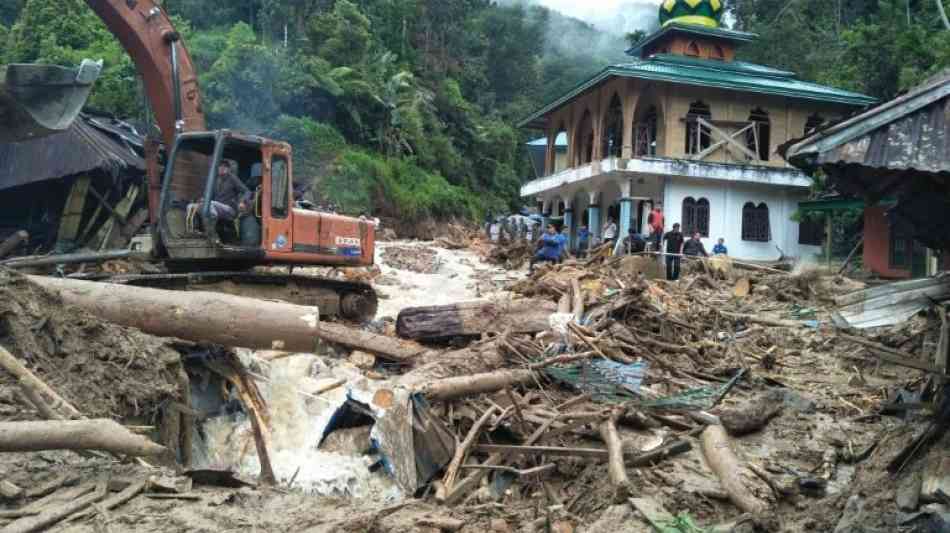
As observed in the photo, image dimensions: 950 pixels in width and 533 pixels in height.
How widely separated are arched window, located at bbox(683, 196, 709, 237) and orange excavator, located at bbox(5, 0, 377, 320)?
54.0 feet

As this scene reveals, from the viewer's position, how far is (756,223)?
27234mm

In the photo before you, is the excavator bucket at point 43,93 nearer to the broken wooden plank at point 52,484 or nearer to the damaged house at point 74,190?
the broken wooden plank at point 52,484

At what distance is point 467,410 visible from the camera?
8602mm

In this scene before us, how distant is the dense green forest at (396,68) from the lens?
2794cm

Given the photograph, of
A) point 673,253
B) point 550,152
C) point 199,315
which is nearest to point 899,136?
point 199,315

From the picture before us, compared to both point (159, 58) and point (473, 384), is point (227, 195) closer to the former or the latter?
point (159, 58)

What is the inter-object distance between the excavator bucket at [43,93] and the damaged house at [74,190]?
9852 millimetres

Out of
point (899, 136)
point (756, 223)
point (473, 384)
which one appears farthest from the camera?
point (756, 223)

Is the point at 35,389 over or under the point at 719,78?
under

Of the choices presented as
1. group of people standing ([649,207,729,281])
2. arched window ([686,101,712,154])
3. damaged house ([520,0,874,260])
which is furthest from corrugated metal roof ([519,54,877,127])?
group of people standing ([649,207,729,281])

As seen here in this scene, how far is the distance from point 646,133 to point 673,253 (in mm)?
10133

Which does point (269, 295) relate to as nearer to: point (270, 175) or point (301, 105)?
point (270, 175)

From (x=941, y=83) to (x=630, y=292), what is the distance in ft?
24.4

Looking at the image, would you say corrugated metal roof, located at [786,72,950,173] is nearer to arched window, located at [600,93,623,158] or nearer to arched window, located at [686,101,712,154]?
arched window, located at [686,101,712,154]
